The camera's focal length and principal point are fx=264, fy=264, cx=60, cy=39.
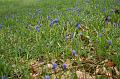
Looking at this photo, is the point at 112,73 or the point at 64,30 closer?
the point at 112,73

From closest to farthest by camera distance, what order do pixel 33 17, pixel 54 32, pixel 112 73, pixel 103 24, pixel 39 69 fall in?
pixel 112 73, pixel 39 69, pixel 54 32, pixel 103 24, pixel 33 17

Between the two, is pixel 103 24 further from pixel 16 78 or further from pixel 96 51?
pixel 16 78

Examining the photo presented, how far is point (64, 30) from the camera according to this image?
19.6ft

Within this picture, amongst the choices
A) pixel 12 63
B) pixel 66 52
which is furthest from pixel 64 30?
pixel 12 63

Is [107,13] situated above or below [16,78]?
above

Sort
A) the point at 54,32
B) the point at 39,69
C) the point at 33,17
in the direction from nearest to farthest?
the point at 39,69 → the point at 54,32 → the point at 33,17

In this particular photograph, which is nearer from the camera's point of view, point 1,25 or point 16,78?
point 16,78

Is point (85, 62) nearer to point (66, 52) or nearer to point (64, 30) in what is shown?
point (66, 52)

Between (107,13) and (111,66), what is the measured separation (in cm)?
316

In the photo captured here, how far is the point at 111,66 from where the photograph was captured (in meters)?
4.11

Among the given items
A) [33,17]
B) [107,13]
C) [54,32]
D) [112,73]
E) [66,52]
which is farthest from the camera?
[33,17]

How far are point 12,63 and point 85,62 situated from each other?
1219 millimetres

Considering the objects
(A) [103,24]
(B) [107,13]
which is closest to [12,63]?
(A) [103,24]

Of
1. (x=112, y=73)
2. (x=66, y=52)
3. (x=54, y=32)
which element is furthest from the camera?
(x=54, y=32)
